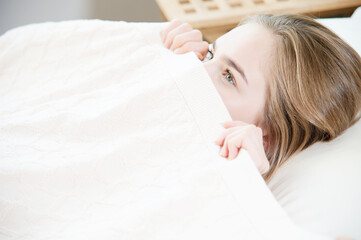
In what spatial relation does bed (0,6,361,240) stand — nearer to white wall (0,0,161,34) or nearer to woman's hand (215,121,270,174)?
woman's hand (215,121,270,174)

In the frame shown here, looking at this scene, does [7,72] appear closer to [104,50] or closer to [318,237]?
[104,50]

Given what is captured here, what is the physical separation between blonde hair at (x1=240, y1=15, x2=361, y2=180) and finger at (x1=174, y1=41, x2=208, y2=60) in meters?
0.19

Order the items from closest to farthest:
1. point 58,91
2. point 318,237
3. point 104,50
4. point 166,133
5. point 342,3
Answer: point 318,237 → point 166,133 → point 58,91 → point 104,50 → point 342,3

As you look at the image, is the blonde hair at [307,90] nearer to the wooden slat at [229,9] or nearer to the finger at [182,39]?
the finger at [182,39]

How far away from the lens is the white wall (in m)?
1.87

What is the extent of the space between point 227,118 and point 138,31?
1.41 feet

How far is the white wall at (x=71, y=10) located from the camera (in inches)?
73.5

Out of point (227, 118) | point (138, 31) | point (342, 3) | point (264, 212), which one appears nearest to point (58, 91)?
point (138, 31)

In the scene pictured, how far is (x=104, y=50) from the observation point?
984mm

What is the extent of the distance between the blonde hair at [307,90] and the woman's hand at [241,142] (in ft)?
0.38

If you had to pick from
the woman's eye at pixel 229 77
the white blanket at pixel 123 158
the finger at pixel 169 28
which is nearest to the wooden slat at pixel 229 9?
the finger at pixel 169 28

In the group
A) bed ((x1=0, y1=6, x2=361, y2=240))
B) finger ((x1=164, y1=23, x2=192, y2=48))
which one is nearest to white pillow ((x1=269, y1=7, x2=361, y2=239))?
bed ((x1=0, y1=6, x2=361, y2=240))

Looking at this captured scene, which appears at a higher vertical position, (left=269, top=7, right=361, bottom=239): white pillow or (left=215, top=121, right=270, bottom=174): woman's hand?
(left=215, top=121, right=270, bottom=174): woman's hand

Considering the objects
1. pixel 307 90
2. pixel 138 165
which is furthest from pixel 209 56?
pixel 138 165
